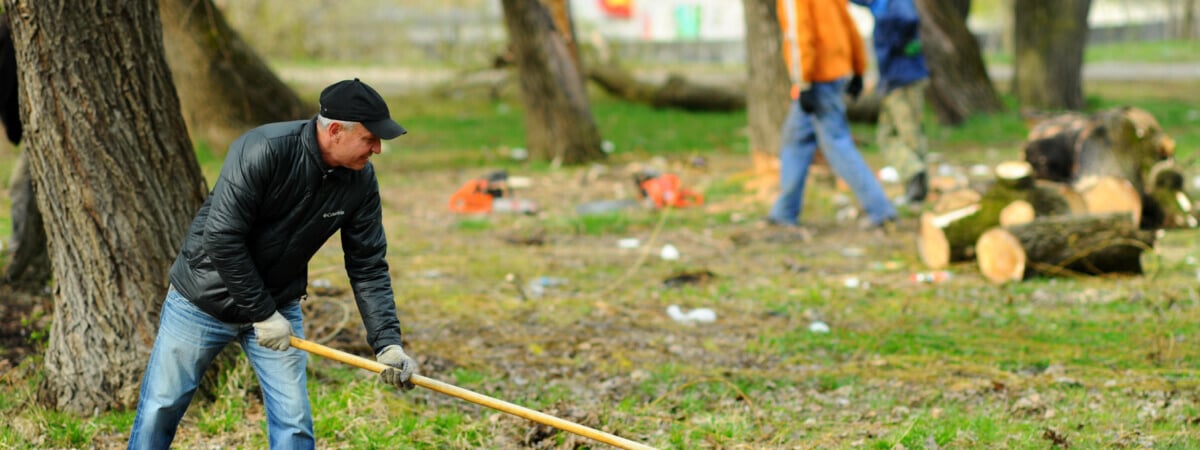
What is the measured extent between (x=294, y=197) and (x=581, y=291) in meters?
3.73

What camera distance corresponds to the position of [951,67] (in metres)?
14.7

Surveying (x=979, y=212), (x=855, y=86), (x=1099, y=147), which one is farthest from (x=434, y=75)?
(x=979, y=212)

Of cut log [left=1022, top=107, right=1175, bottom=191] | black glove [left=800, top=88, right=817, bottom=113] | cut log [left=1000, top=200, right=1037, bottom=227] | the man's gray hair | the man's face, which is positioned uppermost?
the man's gray hair

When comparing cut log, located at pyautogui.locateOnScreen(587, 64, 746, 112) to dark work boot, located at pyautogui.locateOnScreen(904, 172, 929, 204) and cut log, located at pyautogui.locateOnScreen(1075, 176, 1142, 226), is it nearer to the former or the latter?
dark work boot, located at pyautogui.locateOnScreen(904, 172, 929, 204)

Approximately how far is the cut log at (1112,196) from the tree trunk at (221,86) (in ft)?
24.7

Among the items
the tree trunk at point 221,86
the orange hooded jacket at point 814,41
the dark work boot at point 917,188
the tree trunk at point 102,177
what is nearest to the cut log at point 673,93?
the tree trunk at point 221,86

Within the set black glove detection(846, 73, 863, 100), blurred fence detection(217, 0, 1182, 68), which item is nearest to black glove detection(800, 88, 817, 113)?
black glove detection(846, 73, 863, 100)

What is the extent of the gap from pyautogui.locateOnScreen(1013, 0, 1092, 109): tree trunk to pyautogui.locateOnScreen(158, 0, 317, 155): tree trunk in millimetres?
9014

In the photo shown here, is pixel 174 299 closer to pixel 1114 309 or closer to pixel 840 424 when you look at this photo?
pixel 840 424

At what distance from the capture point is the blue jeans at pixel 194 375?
370 centimetres

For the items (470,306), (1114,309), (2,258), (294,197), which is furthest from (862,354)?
(2,258)

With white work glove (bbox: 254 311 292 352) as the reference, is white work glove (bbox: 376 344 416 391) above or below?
below

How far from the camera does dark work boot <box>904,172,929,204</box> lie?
9.55 metres

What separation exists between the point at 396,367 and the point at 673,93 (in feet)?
44.9
